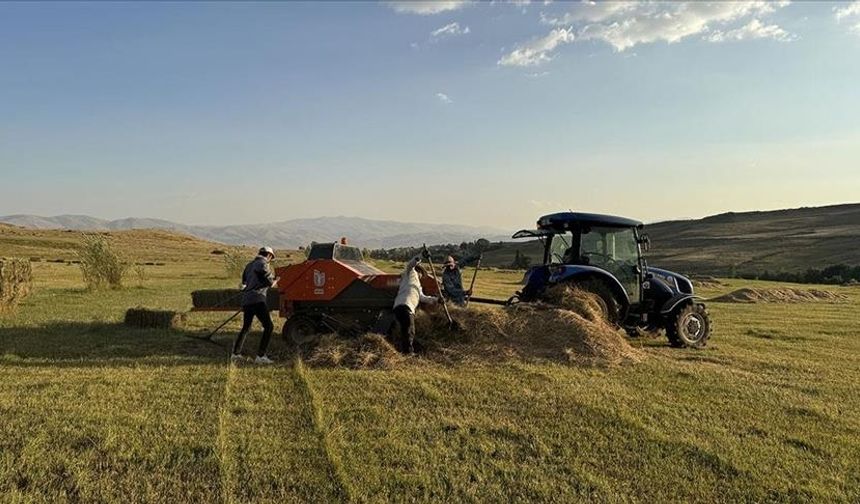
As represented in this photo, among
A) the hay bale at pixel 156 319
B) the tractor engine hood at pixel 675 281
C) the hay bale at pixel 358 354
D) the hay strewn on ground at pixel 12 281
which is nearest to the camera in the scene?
the hay bale at pixel 358 354

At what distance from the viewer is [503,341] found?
10.3 meters

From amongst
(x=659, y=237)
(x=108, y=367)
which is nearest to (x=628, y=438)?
(x=108, y=367)

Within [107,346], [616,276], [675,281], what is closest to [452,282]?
[616,276]

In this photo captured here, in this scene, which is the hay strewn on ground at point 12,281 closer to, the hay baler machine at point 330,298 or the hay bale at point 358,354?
the hay baler machine at point 330,298

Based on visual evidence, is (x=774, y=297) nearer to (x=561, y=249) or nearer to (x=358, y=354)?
A: (x=561, y=249)

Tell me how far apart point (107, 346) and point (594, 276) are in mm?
8783

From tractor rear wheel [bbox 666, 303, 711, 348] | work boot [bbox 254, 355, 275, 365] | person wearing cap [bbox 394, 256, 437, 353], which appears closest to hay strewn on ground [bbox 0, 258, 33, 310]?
work boot [bbox 254, 355, 275, 365]

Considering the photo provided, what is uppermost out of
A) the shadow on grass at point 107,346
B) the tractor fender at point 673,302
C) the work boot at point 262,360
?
the tractor fender at point 673,302

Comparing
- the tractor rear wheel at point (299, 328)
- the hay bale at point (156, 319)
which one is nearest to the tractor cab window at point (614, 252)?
the tractor rear wheel at point (299, 328)

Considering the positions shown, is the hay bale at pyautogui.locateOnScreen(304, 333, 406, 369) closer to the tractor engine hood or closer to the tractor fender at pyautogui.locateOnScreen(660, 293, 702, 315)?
the tractor fender at pyautogui.locateOnScreen(660, 293, 702, 315)

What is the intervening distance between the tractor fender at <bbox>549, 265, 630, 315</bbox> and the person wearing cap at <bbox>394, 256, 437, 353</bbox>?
270 cm

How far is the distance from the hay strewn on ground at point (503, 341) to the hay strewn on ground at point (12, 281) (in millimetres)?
10396

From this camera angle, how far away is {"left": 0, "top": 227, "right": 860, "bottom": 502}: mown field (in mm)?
4918

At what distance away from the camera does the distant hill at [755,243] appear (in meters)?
59.9
